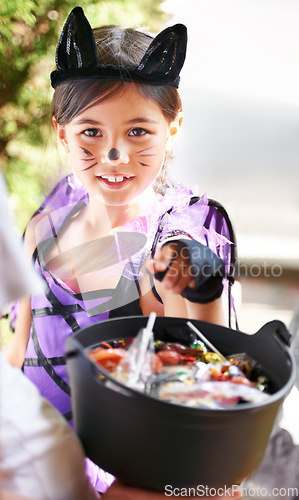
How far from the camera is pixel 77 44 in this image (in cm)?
→ 82

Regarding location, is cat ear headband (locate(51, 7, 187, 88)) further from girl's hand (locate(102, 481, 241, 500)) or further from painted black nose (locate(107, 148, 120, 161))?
girl's hand (locate(102, 481, 241, 500))

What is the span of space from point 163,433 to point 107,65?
2.04 feet

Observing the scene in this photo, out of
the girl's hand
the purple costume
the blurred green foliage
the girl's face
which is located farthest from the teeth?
the girl's hand

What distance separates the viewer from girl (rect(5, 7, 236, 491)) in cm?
82

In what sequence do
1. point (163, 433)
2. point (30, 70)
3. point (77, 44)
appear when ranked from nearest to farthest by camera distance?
point (163, 433)
point (77, 44)
point (30, 70)

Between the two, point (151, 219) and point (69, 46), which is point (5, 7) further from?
point (151, 219)

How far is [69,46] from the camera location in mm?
830

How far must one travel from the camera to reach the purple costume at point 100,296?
0.92m

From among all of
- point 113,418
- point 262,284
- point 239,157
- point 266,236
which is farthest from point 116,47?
point 262,284

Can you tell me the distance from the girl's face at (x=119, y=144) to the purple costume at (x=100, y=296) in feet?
0.28

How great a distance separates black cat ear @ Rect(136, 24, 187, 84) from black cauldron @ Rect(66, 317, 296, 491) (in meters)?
0.50

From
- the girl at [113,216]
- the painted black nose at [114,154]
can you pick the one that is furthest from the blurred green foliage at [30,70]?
the painted black nose at [114,154]

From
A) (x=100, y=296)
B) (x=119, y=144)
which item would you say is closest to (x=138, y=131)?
(x=119, y=144)

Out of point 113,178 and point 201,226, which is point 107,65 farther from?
point 201,226
